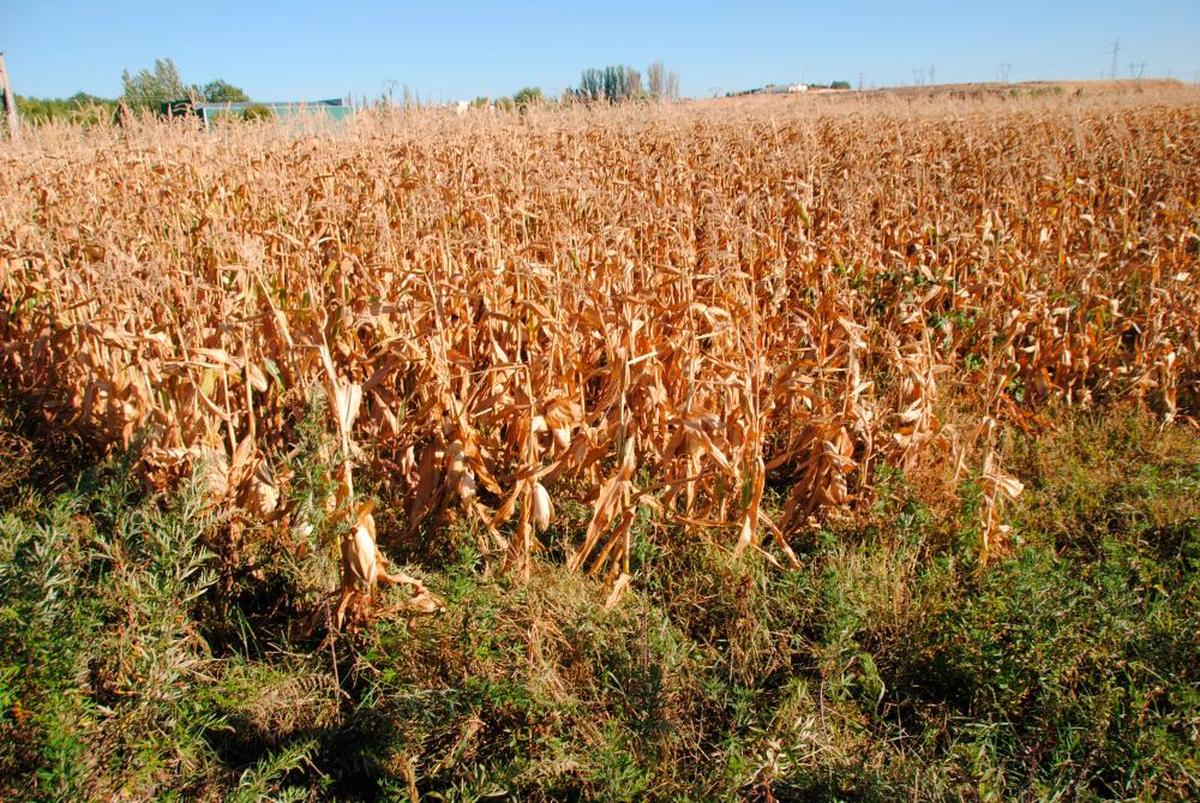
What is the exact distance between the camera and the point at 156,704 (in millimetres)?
2213

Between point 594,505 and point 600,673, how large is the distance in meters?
0.79

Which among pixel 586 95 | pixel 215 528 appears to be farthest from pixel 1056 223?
pixel 586 95

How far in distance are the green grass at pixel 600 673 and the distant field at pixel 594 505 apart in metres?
0.02

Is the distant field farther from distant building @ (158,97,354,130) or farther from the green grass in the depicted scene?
distant building @ (158,97,354,130)

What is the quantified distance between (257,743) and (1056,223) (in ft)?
20.6

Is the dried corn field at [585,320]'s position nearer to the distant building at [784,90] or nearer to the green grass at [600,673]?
the green grass at [600,673]

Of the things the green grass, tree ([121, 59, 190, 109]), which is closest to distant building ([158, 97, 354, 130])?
tree ([121, 59, 190, 109])

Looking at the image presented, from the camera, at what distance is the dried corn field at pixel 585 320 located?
123 inches

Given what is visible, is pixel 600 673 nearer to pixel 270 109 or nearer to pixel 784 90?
pixel 270 109

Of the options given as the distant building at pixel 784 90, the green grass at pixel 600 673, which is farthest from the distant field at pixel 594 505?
the distant building at pixel 784 90

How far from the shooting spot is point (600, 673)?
254 centimetres

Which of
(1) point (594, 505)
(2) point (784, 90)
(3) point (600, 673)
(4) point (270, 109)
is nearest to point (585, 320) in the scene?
(1) point (594, 505)

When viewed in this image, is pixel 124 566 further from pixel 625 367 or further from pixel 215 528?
pixel 625 367

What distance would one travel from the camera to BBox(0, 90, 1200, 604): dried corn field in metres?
3.13
